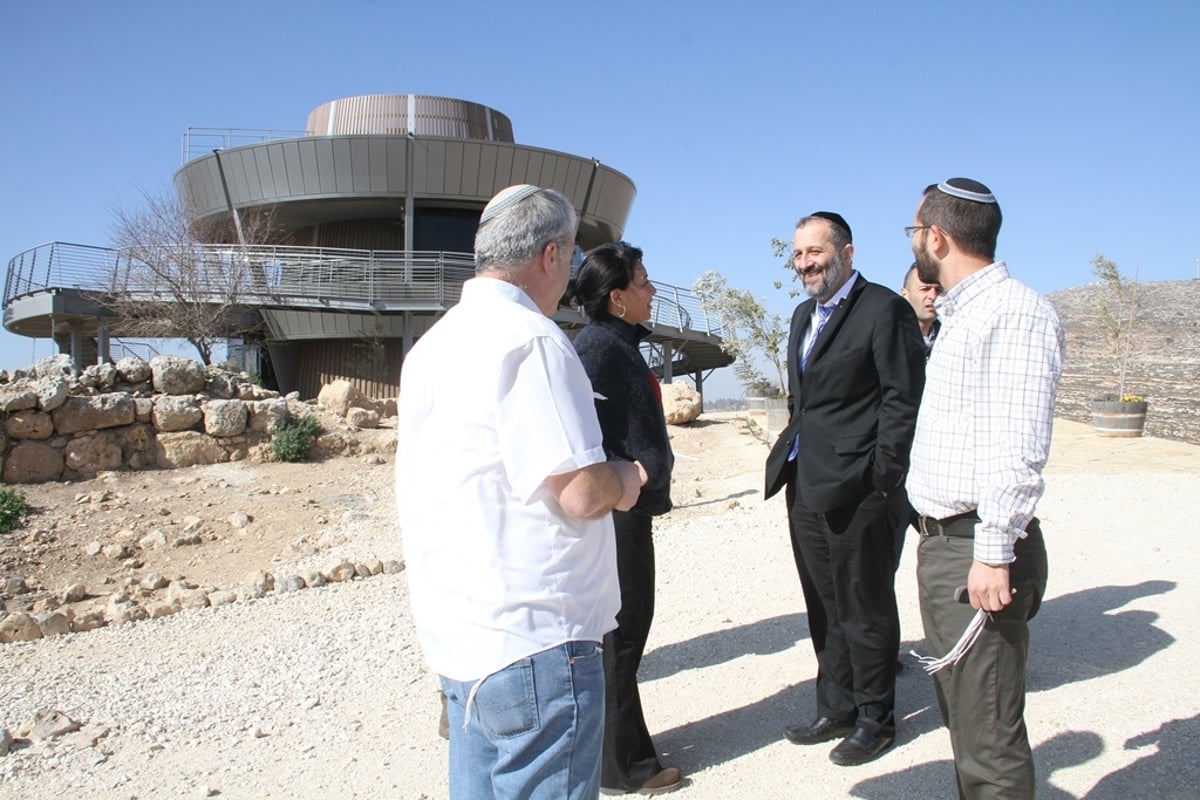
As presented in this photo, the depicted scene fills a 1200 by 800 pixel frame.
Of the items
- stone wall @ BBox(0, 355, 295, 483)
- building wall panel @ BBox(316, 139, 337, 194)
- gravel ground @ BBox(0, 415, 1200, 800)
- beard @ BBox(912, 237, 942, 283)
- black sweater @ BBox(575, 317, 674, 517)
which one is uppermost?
building wall panel @ BBox(316, 139, 337, 194)

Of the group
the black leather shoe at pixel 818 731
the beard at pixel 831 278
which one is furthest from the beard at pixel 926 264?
the black leather shoe at pixel 818 731

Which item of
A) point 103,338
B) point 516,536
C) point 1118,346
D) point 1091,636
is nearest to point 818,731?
point 1091,636

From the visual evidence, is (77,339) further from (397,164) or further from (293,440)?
(293,440)

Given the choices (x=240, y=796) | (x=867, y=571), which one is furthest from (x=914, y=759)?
(x=240, y=796)

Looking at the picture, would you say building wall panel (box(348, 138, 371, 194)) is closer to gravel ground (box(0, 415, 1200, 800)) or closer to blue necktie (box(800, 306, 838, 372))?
gravel ground (box(0, 415, 1200, 800))

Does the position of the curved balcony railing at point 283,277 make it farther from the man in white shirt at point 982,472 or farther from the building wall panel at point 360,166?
the man in white shirt at point 982,472

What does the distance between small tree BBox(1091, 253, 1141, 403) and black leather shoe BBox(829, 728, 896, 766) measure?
1704 centimetres

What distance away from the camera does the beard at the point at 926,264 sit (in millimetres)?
2678

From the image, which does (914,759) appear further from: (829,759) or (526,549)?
(526,549)

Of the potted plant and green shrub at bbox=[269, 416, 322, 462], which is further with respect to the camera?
the potted plant

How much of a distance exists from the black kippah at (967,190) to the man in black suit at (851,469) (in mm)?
1050

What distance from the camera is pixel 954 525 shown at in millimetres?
2646

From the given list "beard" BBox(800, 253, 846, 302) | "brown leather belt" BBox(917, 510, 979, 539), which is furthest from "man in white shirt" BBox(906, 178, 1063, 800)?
"beard" BBox(800, 253, 846, 302)

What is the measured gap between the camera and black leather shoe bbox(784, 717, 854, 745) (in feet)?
12.4
